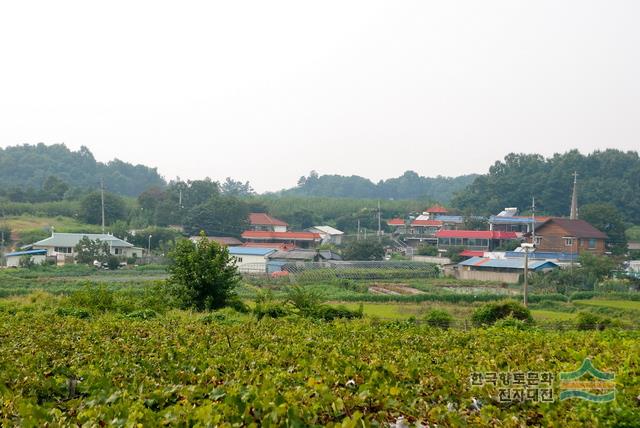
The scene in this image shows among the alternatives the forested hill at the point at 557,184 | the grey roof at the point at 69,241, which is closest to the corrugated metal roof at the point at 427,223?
the forested hill at the point at 557,184

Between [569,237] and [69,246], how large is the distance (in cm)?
3338

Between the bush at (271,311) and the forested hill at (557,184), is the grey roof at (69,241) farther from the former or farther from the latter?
the forested hill at (557,184)

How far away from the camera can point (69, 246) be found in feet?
146

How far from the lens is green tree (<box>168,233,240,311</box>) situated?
1850 cm

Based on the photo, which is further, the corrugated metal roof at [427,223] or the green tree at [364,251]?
the corrugated metal roof at [427,223]

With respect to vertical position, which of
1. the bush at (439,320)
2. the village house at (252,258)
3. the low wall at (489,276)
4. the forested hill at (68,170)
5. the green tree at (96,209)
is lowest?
the low wall at (489,276)

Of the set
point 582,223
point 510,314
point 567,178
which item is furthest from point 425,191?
point 510,314

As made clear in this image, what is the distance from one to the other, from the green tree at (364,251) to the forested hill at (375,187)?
2467 inches

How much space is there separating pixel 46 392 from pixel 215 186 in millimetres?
62022

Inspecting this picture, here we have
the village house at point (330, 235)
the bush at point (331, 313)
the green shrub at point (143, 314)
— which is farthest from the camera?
the village house at point (330, 235)

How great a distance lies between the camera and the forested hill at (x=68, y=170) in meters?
87.8

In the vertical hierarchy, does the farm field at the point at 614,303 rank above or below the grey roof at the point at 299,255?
below

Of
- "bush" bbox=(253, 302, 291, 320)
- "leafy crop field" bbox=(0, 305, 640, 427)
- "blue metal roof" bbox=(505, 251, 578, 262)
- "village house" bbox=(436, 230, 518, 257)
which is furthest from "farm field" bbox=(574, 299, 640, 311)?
"village house" bbox=(436, 230, 518, 257)

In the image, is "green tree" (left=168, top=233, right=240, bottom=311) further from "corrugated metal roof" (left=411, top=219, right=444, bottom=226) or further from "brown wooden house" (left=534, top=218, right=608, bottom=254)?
"corrugated metal roof" (left=411, top=219, right=444, bottom=226)
